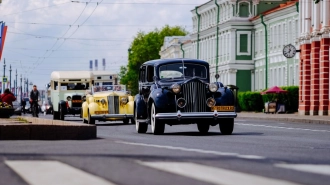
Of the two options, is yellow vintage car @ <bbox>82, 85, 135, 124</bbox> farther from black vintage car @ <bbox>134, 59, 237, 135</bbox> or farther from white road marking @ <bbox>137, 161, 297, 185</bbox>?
white road marking @ <bbox>137, 161, 297, 185</bbox>

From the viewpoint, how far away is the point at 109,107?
38.8m

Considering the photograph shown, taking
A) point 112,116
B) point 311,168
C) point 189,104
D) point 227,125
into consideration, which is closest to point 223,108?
point 227,125

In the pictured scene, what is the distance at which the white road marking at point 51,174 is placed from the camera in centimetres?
961

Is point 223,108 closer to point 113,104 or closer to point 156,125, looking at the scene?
point 156,125

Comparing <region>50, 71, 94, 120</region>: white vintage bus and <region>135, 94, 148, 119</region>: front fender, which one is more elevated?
<region>50, 71, 94, 120</region>: white vintage bus

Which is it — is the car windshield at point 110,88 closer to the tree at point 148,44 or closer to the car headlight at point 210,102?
the car headlight at point 210,102

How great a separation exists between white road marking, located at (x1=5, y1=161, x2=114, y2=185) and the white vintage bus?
132ft

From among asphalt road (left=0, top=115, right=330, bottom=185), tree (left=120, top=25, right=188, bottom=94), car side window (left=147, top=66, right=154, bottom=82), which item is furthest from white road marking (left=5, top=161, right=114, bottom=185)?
tree (left=120, top=25, right=188, bottom=94)

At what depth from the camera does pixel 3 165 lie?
38.7 feet

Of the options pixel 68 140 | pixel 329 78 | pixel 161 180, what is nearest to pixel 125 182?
pixel 161 180

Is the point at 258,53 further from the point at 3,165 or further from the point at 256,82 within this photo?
the point at 3,165

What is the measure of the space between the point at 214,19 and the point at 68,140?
107878 mm

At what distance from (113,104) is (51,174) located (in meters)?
28.5

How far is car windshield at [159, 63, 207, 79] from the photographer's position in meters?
27.9
